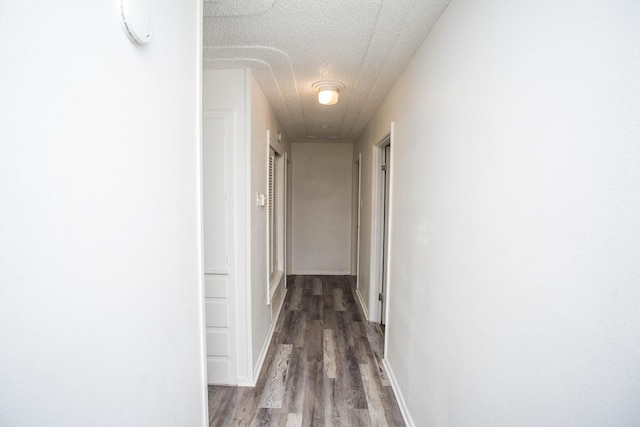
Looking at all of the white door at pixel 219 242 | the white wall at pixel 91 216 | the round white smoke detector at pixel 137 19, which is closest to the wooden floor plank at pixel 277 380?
the white door at pixel 219 242

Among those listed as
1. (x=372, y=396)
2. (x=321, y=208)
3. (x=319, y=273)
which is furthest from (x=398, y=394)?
(x=321, y=208)

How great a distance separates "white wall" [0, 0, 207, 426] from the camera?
1.35 feet

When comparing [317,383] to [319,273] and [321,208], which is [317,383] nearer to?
[319,273]

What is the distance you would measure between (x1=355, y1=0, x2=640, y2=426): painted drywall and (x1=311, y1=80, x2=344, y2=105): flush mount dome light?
3.11ft

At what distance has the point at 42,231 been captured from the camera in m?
0.45

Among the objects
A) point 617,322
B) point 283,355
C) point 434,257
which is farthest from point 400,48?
point 283,355

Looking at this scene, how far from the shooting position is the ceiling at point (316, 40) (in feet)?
4.43

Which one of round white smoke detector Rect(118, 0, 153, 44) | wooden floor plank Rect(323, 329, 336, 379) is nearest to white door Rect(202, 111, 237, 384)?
wooden floor plank Rect(323, 329, 336, 379)

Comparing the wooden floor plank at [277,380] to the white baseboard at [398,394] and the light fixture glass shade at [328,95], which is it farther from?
the light fixture glass shade at [328,95]

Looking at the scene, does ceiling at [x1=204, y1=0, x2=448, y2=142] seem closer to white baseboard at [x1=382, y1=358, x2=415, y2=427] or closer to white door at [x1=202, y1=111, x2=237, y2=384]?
white door at [x1=202, y1=111, x2=237, y2=384]

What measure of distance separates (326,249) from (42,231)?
485 cm

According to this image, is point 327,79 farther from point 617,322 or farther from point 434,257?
point 617,322

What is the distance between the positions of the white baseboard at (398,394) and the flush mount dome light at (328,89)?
2.26 meters

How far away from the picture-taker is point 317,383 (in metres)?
2.23
